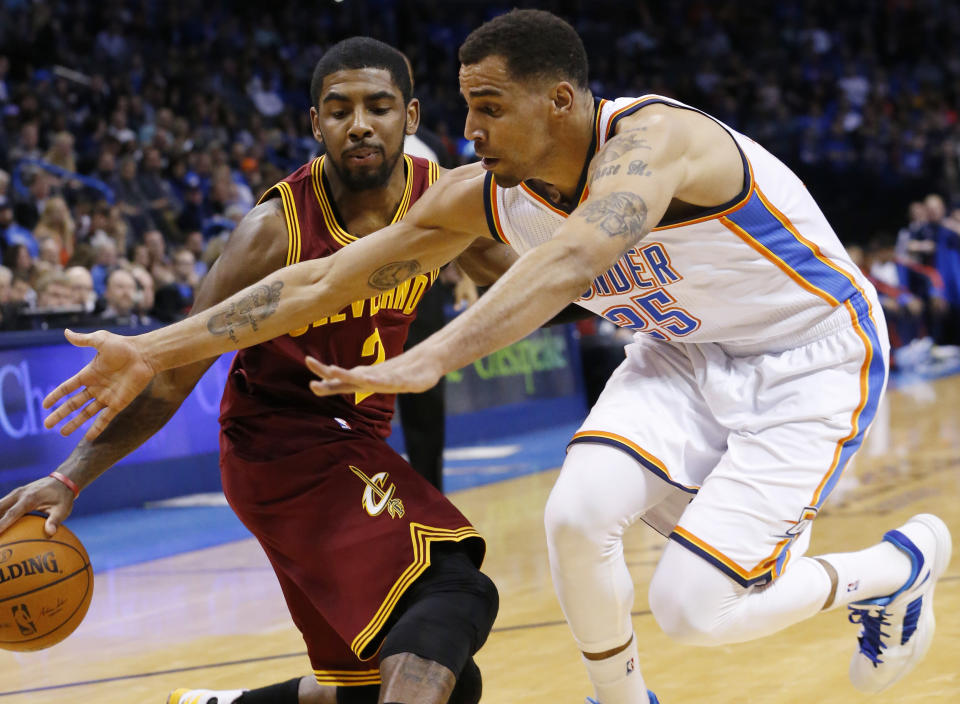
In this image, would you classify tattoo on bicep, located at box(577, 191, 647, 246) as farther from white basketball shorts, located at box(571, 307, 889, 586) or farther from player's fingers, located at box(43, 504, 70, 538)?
player's fingers, located at box(43, 504, 70, 538)

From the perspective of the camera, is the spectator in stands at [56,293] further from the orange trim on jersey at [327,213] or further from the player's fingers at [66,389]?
the player's fingers at [66,389]

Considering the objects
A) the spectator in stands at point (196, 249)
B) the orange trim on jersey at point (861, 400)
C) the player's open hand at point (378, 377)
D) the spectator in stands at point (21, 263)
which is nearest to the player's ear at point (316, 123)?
the player's open hand at point (378, 377)

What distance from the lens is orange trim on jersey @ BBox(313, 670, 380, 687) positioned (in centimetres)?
316

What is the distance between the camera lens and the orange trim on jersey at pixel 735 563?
9.25 feet

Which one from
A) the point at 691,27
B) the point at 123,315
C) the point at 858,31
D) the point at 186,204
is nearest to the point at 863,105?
the point at 858,31

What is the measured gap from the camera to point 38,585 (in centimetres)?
307

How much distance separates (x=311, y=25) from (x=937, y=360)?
1059cm

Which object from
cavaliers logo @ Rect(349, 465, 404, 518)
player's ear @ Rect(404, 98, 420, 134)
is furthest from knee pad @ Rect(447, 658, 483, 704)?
player's ear @ Rect(404, 98, 420, 134)

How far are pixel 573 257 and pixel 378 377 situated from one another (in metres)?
0.51

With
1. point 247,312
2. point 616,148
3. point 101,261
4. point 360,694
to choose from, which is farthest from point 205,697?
point 101,261

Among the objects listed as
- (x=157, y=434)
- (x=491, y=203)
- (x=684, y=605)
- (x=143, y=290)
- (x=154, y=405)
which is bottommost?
(x=157, y=434)

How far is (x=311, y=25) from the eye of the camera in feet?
59.0

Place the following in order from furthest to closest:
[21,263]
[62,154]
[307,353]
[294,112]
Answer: [294,112], [62,154], [21,263], [307,353]

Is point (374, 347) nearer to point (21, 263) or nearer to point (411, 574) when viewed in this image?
point (411, 574)
